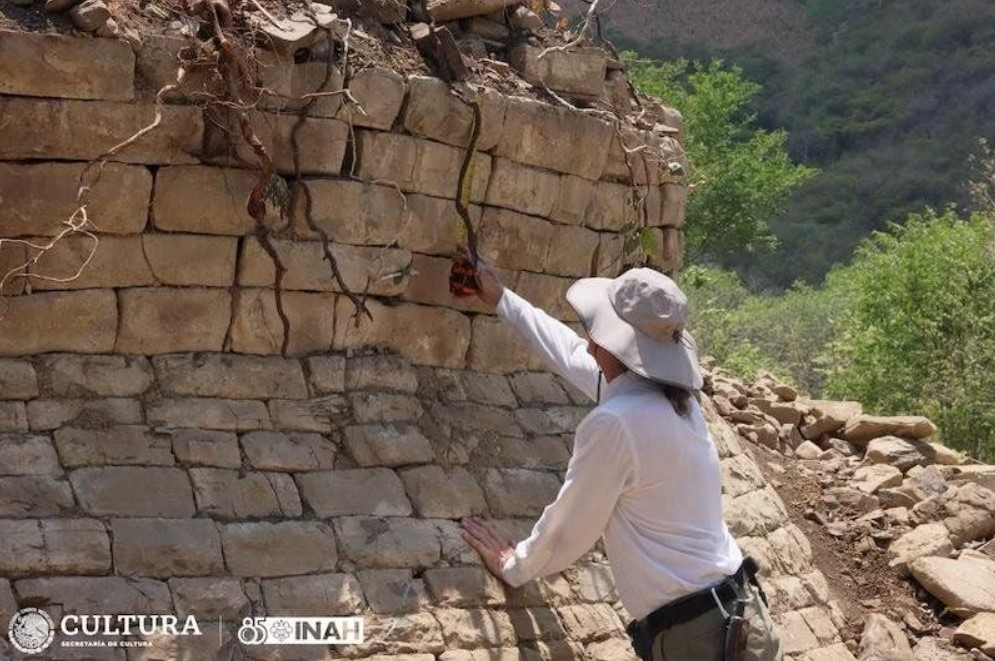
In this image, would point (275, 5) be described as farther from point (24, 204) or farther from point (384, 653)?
point (384, 653)

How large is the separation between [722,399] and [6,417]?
17.2 feet

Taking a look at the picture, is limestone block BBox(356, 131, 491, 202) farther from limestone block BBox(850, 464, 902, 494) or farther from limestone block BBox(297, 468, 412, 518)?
limestone block BBox(850, 464, 902, 494)

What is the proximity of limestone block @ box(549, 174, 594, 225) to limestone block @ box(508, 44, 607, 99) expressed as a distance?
417 millimetres

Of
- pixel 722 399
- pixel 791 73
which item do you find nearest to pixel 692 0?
pixel 791 73

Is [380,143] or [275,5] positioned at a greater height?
[275,5]

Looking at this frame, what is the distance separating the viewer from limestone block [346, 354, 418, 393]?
596cm

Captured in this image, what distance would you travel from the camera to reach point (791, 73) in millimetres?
42750

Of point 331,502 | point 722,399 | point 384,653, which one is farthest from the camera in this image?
point 722,399

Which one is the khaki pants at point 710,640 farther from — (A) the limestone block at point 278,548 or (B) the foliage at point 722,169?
(B) the foliage at point 722,169

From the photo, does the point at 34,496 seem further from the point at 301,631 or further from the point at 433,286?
the point at 433,286

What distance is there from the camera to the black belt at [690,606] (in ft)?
14.7

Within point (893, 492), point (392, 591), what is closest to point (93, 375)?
point (392, 591)

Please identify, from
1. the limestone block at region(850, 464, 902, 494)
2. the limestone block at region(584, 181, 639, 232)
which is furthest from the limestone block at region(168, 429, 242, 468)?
the limestone block at region(850, 464, 902, 494)

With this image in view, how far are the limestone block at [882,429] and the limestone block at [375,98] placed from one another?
15.4 feet
